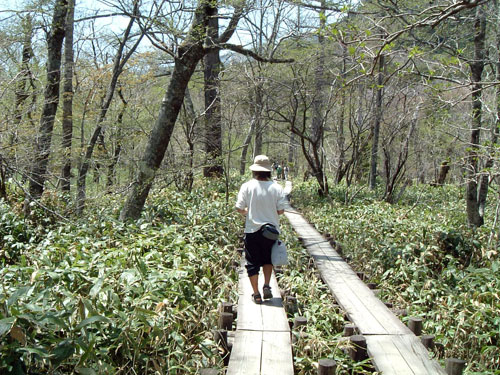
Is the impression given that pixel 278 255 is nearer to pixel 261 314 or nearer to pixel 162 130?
pixel 261 314

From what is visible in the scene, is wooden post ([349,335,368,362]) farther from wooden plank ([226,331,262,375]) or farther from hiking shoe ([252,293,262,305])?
hiking shoe ([252,293,262,305])

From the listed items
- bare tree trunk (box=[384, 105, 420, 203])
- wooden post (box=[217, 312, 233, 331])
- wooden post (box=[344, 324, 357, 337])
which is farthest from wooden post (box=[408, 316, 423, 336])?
bare tree trunk (box=[384, 105, 420, 203])

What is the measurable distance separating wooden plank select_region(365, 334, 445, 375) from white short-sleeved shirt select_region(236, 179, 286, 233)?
1633 mm

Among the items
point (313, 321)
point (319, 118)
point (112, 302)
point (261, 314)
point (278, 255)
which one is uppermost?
point (319, 118)

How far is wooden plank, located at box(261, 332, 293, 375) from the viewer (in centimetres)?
355

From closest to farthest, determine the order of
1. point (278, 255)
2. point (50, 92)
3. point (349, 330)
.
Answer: point (349, 330) → point (278, 255) → point (50, 92)

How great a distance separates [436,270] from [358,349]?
3.43 m

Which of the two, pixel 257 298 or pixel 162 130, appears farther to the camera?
pixel 162 130

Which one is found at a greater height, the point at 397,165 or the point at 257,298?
the point at 397,165

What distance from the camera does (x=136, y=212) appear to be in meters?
8.51

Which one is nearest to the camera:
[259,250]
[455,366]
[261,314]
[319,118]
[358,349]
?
[455,366]

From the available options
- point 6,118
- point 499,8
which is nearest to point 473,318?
point 499,8

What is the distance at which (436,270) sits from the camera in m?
6.76

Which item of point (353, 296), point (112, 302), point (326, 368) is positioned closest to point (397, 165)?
point (353, 296)
